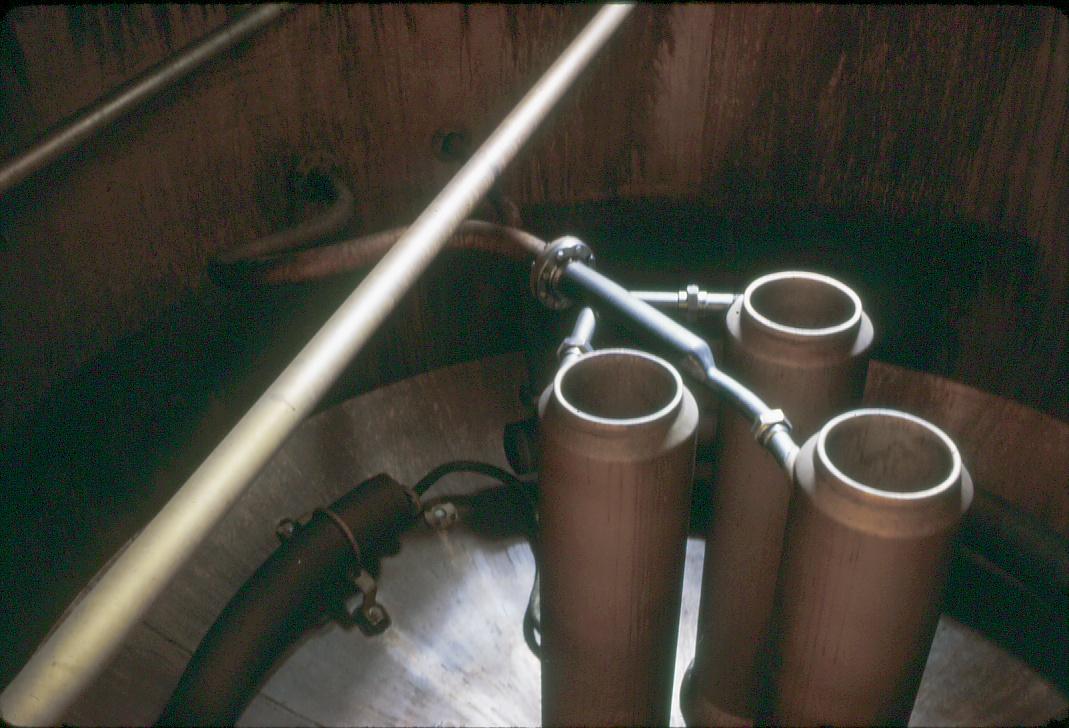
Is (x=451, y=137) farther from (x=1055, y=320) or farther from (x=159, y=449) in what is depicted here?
(x=1055, y=320)

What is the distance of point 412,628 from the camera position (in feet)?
3.98

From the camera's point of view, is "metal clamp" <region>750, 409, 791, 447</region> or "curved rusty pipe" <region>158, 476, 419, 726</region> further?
"curved rusty pipe" <region>158, 476, 419, 726</region>

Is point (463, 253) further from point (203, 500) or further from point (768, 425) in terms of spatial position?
point (203, 500)

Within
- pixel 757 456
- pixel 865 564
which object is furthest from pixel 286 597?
pixel 865 564

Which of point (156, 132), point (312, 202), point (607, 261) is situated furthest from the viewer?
point (607, 261)

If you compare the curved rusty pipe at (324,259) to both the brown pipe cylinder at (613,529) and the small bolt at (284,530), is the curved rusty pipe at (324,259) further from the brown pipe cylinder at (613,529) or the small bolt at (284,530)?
the brown pipe cylinder at (613,529)

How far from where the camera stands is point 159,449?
1.38 metres

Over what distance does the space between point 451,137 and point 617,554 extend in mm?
1080

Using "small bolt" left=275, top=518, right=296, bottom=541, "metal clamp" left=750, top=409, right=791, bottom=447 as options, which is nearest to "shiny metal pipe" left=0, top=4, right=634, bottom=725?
"metal clamp" left=750, top=409, right=791, bottom=447

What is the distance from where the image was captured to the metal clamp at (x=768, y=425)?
0.77m

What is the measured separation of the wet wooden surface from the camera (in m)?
1.09

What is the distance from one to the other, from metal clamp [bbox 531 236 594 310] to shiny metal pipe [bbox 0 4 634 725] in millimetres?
427

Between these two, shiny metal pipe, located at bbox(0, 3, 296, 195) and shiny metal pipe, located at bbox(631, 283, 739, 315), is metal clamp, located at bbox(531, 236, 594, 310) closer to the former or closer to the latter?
shiny metal pipe, located at bbox(631, 283, 739, 315)

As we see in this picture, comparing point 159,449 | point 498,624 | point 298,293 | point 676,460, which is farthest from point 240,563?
point 676,460
